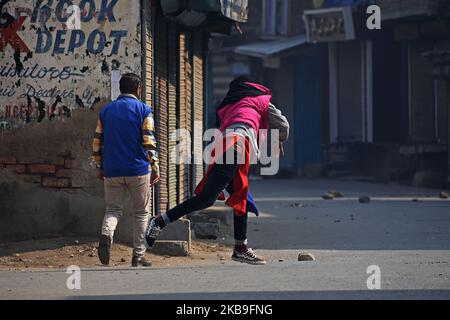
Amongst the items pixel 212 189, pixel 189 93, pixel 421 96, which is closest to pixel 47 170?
pixel 212 189

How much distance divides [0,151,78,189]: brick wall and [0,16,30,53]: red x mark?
111 cm

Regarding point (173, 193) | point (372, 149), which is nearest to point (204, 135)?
point (173, 193)

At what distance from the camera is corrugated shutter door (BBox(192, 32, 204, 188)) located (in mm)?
15188

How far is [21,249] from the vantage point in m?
11.1

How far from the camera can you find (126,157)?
9.88m

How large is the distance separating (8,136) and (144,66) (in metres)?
1.56

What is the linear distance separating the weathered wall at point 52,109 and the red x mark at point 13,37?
0.01 meters

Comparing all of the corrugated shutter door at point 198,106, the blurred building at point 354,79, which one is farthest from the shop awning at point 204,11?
the blurred building at point 354,79

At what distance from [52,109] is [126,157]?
1942 mm

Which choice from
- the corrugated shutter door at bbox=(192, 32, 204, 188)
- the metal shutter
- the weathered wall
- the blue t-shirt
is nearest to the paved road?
the blue t-shirt

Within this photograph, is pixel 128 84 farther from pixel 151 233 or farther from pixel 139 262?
pixel 139 262

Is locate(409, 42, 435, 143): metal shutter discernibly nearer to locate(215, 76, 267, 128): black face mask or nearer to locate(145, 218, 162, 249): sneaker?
locate(215, 76, 267, 128): black face mask

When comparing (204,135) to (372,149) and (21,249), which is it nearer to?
(21,249)

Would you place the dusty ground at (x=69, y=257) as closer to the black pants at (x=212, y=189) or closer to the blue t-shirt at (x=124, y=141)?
the black pants at (x=212, y=189)
